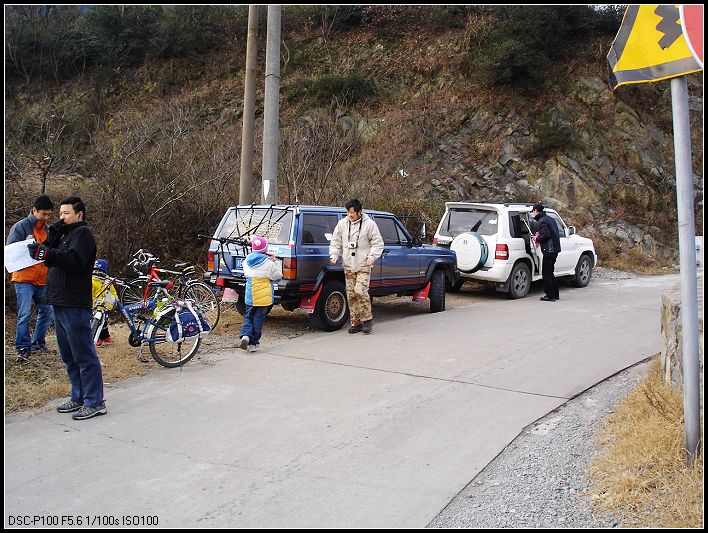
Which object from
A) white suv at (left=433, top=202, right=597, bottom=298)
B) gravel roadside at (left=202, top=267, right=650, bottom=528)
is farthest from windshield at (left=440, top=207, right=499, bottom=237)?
gravel roadside at (left=202, top=267, right=650, bottom=528)

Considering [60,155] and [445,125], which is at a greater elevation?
[445,125]

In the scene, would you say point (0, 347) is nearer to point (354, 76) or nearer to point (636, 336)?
point (636, 336)

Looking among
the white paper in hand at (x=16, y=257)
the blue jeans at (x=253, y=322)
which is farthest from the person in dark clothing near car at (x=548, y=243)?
the white paper in hand at (x=16, y=257)

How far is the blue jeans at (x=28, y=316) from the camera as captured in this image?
768 centimetres

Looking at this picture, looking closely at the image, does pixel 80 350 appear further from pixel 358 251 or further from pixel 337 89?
pixel 337 89

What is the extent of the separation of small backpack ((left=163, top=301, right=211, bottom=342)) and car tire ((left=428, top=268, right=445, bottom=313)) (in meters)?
5.25

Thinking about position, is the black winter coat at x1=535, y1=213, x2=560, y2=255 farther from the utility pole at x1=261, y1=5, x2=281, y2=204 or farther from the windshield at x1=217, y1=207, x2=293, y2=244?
the windshield at x1=217, y1=207, x2=293, y2=244

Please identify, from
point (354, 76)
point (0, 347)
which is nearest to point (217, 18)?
point (354, 76)

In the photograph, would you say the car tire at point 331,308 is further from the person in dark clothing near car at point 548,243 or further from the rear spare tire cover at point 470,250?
the person in dark clothing near car at point 548,243

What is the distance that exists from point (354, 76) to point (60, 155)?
67.3ft

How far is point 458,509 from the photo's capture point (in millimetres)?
4312

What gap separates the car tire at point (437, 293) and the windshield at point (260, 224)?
11.5 ft

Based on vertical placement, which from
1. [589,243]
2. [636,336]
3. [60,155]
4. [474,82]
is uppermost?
[474,82]

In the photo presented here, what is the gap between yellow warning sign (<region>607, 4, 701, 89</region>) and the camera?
416cm
